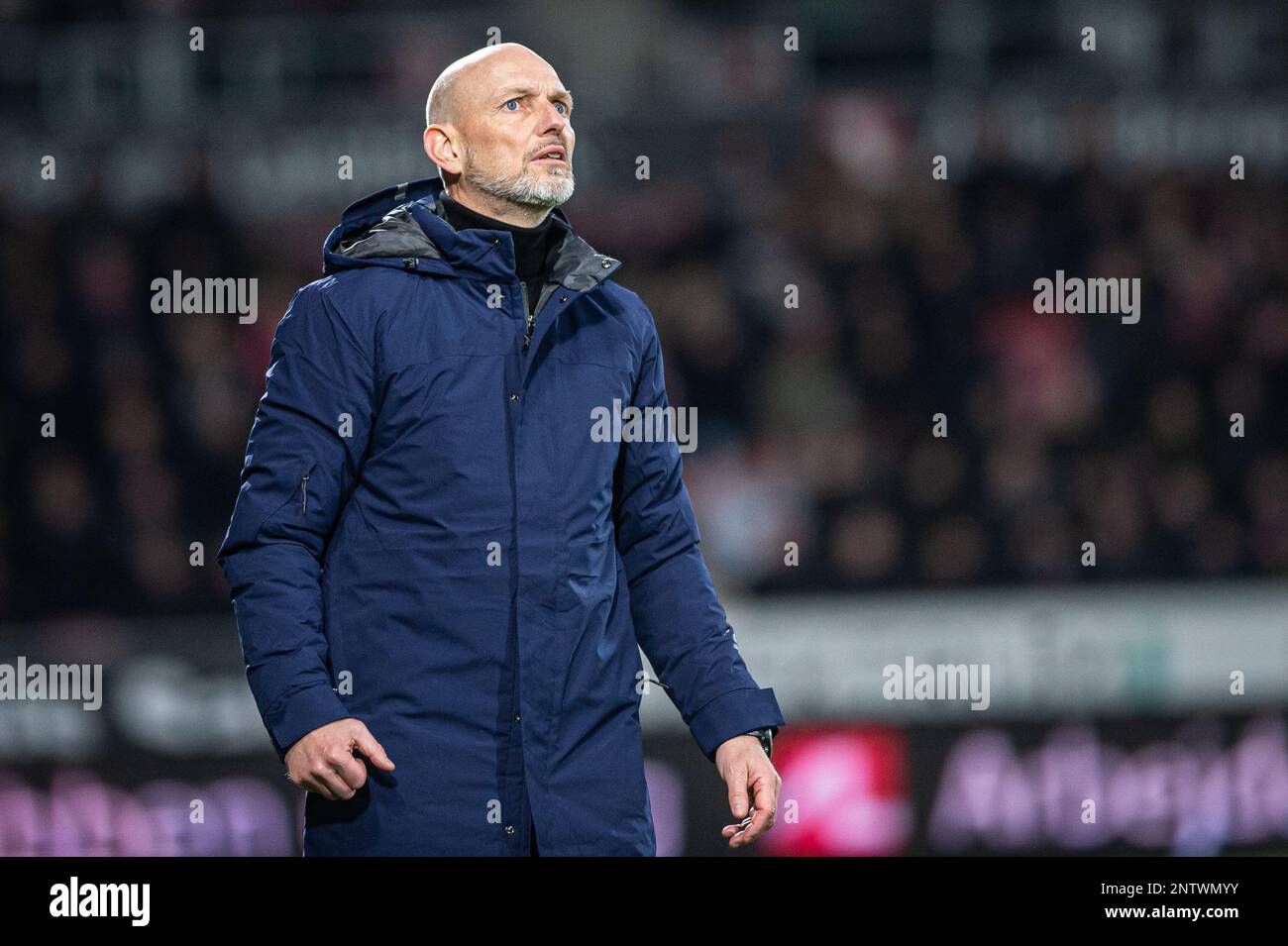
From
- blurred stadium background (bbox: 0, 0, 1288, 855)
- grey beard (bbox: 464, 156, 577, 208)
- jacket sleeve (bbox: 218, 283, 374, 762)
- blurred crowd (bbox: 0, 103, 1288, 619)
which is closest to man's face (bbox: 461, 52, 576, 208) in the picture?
grey beard (bbox: 464, 156, 577, 208)

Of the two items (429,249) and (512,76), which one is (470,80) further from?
(429,249)

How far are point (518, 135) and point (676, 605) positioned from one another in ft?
2.37

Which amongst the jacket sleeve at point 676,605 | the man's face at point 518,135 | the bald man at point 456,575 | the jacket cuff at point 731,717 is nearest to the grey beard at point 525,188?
the man's face at point 518,135

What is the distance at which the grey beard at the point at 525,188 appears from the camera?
2529 millimetres

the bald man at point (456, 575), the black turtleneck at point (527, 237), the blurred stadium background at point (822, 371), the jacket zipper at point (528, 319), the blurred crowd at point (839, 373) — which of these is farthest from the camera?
the blurred crowd at point (839, 373)

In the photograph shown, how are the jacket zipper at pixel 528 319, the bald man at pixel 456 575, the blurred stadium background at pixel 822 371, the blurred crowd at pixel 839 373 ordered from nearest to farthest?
1. the bald man at pixel 456 575
2. the jacket zipper at pixel 528 319
3. the blurred stadium background at pixel 822 371
4. the blurred crowd at pixel 839 373

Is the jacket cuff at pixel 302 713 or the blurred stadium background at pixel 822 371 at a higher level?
the blurred stadium background at pixel 822 371

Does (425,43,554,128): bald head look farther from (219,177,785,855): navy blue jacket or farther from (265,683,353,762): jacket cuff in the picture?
(265,683,353,762): jacket cuff

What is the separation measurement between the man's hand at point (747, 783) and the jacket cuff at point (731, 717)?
0.01 meters

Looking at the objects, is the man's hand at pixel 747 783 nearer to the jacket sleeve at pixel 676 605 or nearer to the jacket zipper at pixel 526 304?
the jacket sleeve at pixel 676 605

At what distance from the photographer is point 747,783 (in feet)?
8.00

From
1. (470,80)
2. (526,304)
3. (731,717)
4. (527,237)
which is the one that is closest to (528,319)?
(526,304)

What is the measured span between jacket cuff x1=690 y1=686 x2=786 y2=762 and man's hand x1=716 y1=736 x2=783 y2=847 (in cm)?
1
